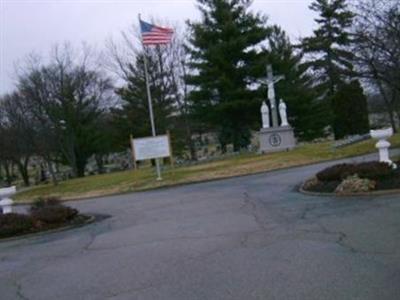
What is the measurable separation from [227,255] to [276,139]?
3102cm

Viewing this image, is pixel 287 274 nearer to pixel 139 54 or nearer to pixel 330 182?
pixel 330 182

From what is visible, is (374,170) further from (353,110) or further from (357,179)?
(353,110)

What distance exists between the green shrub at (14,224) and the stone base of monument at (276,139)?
24323mm

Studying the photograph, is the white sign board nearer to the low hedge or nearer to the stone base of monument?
the stone base of monument

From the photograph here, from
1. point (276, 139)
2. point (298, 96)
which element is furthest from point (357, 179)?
point (298, 96)

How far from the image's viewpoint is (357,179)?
16359 millimetres

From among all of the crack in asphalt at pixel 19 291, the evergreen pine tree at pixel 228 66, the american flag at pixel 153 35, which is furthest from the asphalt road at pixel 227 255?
the evergreen pine tree at pixel 228 66

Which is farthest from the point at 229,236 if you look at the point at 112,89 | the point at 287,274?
the point at 112,89

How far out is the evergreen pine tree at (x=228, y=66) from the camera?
164ft

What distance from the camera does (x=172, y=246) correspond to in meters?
11.6

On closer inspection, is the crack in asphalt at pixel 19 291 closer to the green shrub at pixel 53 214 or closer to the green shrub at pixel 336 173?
the green shrub at pixel 53 214

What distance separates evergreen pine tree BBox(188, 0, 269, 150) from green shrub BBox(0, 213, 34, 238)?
32.5m

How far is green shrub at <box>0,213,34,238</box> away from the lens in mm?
17078

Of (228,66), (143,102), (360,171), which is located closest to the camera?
(360,171)
